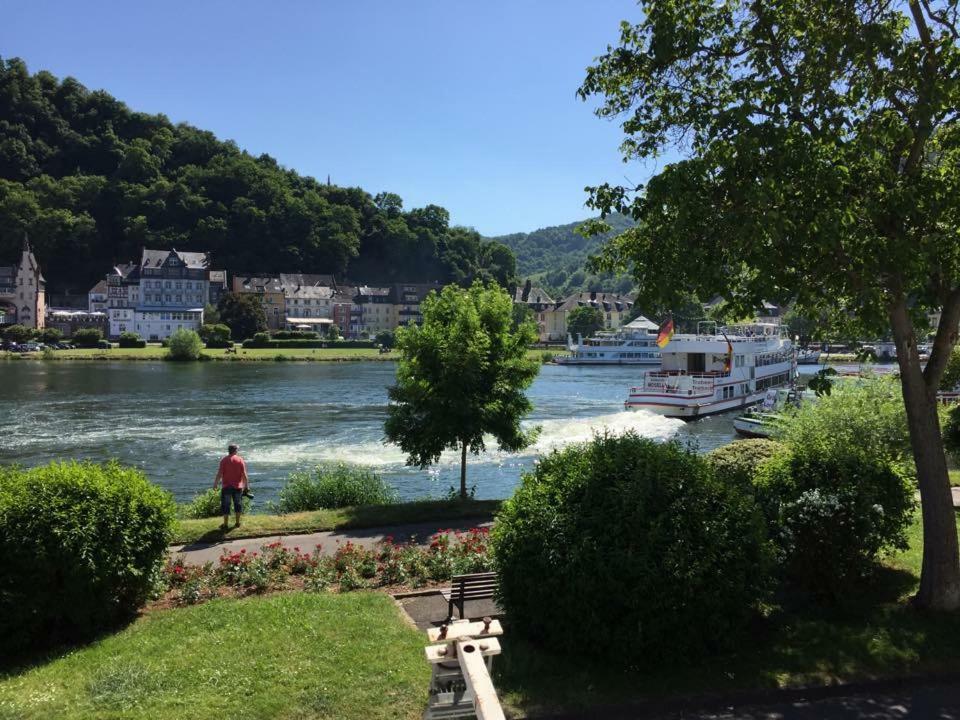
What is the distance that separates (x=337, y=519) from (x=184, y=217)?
176m

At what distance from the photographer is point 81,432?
4253 centimetres

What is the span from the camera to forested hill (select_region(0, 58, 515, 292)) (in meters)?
166

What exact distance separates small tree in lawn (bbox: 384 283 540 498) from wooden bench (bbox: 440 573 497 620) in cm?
1005

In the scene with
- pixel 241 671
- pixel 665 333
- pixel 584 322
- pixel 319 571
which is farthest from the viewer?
pixel 584 322

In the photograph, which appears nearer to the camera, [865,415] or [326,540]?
[326,540]

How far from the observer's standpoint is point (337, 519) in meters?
16.1

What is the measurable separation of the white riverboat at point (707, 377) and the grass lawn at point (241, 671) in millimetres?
46316

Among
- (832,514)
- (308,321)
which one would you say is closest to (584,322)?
(308,321)

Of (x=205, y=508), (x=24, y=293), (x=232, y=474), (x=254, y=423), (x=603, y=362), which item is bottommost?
(x=254, y=423)

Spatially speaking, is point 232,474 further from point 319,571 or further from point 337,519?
point 319,571

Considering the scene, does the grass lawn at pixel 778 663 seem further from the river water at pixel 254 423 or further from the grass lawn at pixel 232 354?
the grass lawn at pixel 232 354

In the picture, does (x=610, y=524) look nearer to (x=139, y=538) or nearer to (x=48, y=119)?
(x=139, y=538)

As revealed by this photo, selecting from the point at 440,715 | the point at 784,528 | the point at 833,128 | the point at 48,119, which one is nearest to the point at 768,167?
the point at 833,128

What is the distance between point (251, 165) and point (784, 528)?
7737 inches
